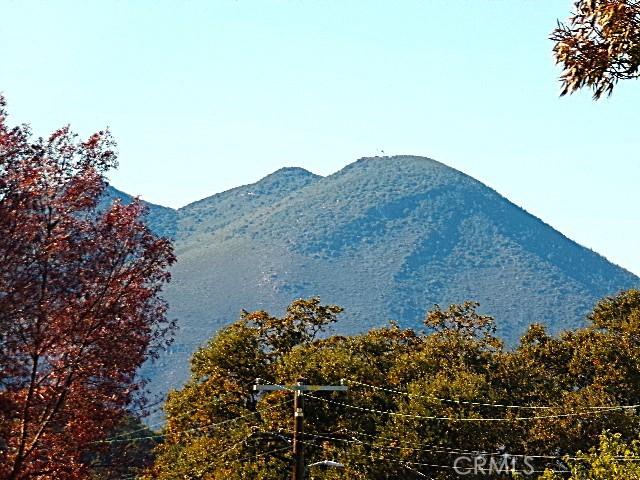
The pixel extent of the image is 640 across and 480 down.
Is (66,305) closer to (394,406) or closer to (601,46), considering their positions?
(601,46)

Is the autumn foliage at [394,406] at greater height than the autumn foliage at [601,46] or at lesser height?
lesser

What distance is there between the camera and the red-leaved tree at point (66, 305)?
61.2 feet

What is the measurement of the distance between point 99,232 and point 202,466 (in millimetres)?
33050

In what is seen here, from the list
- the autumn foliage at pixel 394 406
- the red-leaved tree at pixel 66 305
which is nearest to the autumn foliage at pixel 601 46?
the red-leaved tree at pixel 66 305

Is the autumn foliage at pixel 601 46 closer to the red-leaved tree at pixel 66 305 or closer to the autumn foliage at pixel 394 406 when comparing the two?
the red-leaved tree at pixel 66 305

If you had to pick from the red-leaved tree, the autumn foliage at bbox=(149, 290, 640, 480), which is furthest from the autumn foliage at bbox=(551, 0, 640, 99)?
the autumn foliage at bbox=(149, 290, 640, 480)

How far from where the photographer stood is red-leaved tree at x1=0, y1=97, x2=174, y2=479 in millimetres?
18641

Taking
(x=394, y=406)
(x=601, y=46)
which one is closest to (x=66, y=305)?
(x=601, y=46)

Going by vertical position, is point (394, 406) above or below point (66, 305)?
below

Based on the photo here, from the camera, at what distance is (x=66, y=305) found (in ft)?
63.4

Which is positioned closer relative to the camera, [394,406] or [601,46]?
[601,46]

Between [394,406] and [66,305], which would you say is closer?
[66,305]

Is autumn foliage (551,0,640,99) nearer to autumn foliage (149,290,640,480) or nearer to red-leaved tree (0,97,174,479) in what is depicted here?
red-leaved tree (0,97,174,479)

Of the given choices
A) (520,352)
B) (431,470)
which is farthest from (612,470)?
(520,352)
